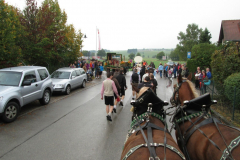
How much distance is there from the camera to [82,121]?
7.21 metres

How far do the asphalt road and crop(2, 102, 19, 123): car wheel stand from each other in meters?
0.20

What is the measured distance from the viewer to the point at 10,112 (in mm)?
6914

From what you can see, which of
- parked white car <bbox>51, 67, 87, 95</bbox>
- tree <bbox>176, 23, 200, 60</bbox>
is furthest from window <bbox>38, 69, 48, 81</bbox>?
tree <bbox>176, 23, 200, 60</bbox>

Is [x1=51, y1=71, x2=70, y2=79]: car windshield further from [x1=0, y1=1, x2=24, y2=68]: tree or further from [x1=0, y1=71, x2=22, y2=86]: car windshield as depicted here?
[x1=0, y1=71, x2=22, y2=86]: car windshield

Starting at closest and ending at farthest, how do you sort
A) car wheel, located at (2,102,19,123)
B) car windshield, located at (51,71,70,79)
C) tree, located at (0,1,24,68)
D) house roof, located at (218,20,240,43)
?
car wheel, located at (2,102,19,123) → tree, located at (0,1,24,68) → car windshield, located at (51,71,70,79) → house roof, located at (218,20,240,43)

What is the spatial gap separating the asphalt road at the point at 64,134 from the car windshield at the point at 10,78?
1.46 meters

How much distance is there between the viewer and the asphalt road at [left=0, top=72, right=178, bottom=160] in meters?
4.65

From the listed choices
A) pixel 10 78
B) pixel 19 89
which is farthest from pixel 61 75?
pixel 19 89

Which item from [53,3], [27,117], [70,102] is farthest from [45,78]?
[53,3]

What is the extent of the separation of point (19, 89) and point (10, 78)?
79 centimetres

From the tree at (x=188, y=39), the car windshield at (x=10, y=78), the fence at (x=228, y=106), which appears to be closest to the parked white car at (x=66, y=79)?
the car windshield at (x=10, y=78)

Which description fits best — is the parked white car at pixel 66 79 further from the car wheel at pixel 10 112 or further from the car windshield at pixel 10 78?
the car wheel at pixel 10 112

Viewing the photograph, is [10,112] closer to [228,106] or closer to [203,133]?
[203,133]

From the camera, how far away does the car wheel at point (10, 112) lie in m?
6.67
